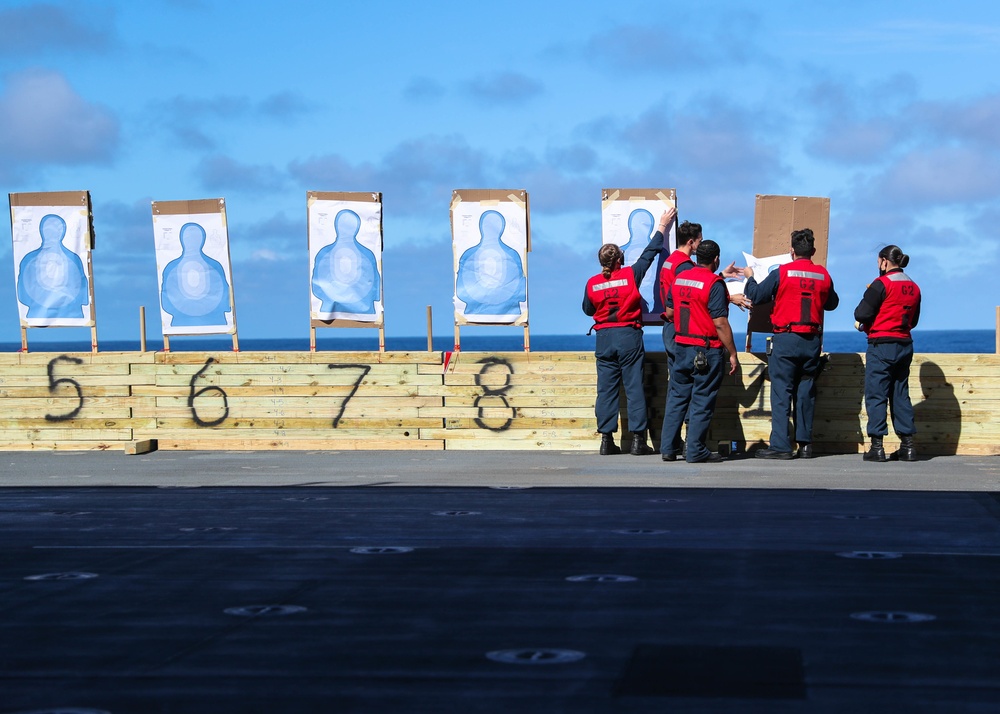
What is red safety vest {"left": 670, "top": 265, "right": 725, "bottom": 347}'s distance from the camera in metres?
11.0

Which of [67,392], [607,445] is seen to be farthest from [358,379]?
[67,392]

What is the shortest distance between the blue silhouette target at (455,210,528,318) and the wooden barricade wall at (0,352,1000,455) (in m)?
0.83

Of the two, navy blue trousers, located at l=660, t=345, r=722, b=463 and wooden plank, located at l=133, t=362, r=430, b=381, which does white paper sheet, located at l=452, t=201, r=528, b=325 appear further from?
navy blue trousers, located at l=660, t=345, r=722, b=463

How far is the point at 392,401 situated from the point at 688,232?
3548mm

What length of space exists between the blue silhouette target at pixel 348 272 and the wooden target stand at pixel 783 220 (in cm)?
399

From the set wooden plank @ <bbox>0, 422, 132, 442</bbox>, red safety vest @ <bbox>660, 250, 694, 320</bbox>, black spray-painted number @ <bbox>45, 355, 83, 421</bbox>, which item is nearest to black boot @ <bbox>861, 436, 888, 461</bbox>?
red safety vest @ <bbox>660, 250, 694, 320</bbox>

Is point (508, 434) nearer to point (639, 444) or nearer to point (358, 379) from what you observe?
point (639, 444)

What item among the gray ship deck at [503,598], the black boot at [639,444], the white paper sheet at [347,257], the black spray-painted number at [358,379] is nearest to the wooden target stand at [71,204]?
the white paper sheet at [347,257]

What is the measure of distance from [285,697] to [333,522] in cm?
365

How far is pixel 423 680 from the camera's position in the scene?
A: 395 centimetres

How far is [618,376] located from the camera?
38.4 feet

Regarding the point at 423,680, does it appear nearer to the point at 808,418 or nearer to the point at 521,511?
the point at 521,511

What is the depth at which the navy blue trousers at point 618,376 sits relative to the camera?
37.9ft

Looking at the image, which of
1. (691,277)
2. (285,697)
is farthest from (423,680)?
(691,277)
